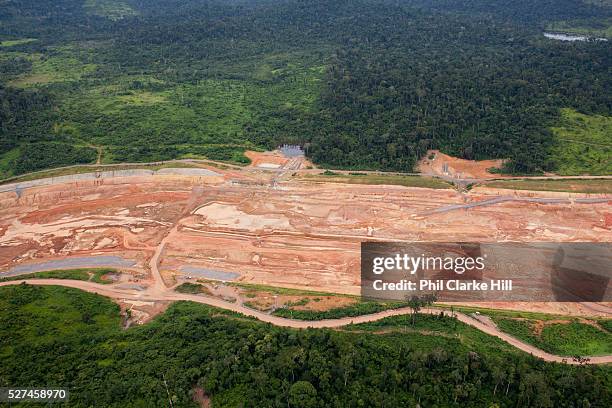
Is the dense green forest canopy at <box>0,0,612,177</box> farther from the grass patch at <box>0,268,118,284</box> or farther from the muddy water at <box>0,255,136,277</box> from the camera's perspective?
the grass patch at <box>0,268,118,284</box>

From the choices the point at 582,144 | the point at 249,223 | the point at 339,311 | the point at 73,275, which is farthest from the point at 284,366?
the point at 582,144

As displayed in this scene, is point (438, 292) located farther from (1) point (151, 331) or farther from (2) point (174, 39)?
(2) point (174, 39)

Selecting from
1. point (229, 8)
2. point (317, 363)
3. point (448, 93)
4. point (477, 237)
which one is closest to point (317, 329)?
point (317, 363)

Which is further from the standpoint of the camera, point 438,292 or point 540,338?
point 438,292

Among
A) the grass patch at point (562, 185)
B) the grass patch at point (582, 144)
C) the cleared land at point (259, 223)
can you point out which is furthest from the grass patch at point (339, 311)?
the grass patch at point (582, 144)

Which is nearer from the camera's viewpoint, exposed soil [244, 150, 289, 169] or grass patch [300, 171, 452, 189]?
grass patch [300, 171, 452, 189]

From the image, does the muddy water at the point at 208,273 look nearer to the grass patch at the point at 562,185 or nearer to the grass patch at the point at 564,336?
the grass patch at the point at 564,336
